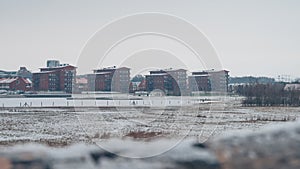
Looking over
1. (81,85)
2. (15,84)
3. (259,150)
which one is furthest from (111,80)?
(259,150)

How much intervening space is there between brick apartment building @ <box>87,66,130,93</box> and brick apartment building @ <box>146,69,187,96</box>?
10.5 metres

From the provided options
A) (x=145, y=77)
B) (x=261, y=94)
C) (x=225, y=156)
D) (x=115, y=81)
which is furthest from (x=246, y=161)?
(x=145, y=77)

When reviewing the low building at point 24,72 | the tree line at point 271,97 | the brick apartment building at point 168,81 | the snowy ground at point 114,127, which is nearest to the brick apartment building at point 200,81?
the brick apartment building at point 168,81

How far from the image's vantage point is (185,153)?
18.2 ft

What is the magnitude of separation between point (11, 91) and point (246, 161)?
127 m

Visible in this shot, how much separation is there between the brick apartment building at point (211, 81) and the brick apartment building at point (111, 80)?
24.0 m

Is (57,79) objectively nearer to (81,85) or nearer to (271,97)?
(81,85)

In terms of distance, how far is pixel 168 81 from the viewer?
128 meters

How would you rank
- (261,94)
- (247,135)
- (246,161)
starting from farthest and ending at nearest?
1. (261,94)
2. (247,135)
3. (246,161)

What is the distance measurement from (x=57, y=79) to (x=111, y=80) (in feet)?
59.3

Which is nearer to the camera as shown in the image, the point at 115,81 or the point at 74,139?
the point at 74,139

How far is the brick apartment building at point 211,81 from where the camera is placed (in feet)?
389

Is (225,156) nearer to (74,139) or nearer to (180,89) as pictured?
(74,139)

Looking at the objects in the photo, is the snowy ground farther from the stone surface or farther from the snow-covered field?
the stone surface
